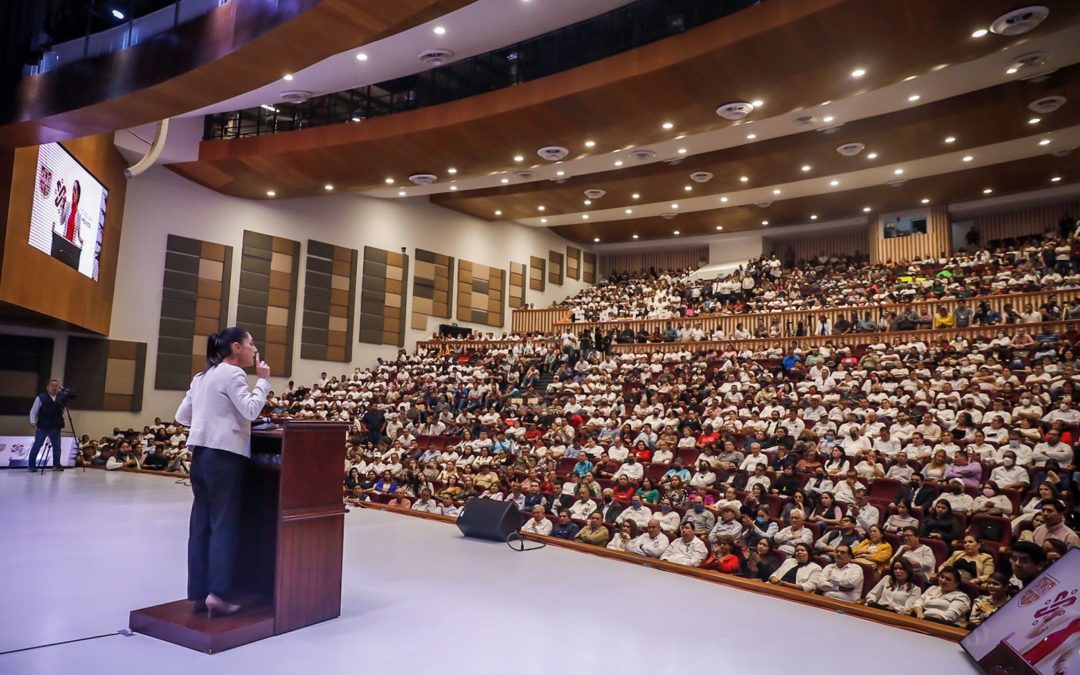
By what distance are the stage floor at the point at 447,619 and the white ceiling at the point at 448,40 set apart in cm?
659

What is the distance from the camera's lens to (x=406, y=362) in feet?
49.7

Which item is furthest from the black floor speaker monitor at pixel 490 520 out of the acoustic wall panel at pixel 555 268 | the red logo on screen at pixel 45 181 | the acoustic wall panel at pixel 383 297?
the acoustic wall panel at pixel 555 268

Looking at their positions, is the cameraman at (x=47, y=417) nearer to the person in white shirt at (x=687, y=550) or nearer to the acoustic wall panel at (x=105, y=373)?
the acoustic wall panel at (x=105, y=373)

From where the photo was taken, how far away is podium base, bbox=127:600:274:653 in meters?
2.52

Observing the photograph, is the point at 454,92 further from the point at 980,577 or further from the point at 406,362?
the point at 980,577

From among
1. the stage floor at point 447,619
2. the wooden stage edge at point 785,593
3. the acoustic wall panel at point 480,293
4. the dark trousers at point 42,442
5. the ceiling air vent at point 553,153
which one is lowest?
the wooden stage edge at point 785,593

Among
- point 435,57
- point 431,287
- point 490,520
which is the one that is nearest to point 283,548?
point 490,520

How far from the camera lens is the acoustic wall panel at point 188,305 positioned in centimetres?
1301

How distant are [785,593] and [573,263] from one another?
57.3 ft

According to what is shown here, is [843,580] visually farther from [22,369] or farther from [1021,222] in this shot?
[1021,222]

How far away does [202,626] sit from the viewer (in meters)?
2.57

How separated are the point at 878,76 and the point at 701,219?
387 inches

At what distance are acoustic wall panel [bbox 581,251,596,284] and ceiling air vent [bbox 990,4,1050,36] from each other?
14.6 m

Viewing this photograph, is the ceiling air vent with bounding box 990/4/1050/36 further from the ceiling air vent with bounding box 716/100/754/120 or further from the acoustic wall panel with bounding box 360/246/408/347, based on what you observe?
the acoustic wall panel with bounding box 360/246/408/347
